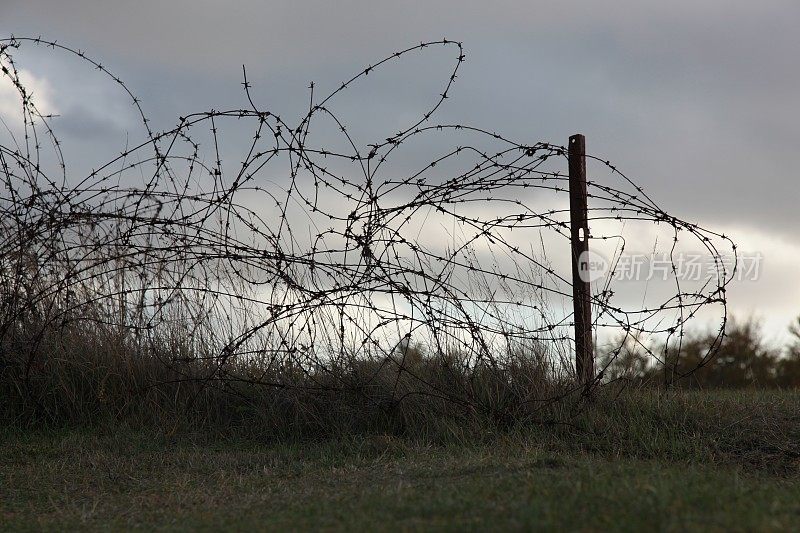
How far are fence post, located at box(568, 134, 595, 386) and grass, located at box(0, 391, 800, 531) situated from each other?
379 millimetres

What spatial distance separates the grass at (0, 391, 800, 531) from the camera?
319cm

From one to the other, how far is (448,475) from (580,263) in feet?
8.54

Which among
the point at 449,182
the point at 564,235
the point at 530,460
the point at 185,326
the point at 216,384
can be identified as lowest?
the point at 530,460

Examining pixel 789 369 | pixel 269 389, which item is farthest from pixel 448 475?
pixel 789 369

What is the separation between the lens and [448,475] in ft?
14.4

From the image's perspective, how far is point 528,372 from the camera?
20.3ft

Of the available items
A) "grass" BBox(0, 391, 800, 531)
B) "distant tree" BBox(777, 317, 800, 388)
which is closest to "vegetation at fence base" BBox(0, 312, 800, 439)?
"grass" BBox(0, 391, 800, 531)

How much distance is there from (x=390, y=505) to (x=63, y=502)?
2285 millimetres

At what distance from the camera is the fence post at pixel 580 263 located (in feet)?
20.5

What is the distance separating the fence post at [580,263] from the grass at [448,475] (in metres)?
0.38

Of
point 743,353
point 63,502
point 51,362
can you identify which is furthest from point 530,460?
point 743,353

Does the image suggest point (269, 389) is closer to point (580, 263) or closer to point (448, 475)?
point (448, 475)

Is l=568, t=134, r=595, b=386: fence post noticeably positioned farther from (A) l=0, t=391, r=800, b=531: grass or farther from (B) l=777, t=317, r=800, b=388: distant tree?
(B) l=777, t=317, r=800, b=388: distant tree

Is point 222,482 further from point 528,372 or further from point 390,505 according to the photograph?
point 528,372
